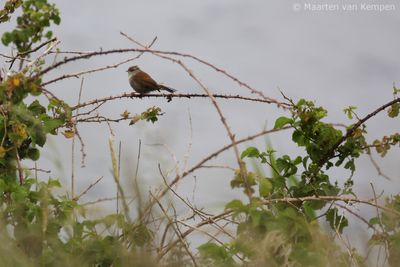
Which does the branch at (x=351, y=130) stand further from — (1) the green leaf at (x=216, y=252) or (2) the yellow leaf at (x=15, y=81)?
(2) the yellow leaf at (x=15, y=81)

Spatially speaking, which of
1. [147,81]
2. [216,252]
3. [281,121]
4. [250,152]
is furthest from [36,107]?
[147,81]

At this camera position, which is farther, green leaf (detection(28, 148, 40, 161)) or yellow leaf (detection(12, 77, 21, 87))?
green leaf (detection(28, 148, 40, 161))

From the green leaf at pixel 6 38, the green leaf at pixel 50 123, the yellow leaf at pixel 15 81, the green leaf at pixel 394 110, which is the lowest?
the yellow leaf at pixel 15 81

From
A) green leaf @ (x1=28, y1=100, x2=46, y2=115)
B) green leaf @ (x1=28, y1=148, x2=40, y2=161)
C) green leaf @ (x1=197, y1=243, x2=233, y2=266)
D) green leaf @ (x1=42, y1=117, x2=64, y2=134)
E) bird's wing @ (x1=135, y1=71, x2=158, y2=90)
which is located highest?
bird's wing @ (x1=135, y1=71, x2=158, y2=90)

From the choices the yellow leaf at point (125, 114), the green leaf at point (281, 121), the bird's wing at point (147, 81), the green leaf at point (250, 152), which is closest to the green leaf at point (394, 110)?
the green leaf at point (281, 121)

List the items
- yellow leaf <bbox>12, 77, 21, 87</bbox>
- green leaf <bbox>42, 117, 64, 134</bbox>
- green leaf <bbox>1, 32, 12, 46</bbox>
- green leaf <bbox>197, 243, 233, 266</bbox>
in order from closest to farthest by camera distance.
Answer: green leaf <bbox>197, 243, 233, 266</bbox> → yellow leaf <bbox>12, 77, 21, 87</bbox> → green leaf <bbox>1, 32, 12, 46</bbox> → green leaf <bbox>42, 117, 64, 134</bbox>

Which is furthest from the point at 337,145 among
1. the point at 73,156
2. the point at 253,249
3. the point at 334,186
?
the point at 253,249

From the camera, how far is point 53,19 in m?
3.71

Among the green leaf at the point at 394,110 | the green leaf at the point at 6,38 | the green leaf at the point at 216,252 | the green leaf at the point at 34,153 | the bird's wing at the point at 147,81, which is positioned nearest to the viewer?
the green leaf at the point at 216,252

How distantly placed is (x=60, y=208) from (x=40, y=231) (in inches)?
10.0

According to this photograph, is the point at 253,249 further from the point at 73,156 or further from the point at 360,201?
the point at 73,156

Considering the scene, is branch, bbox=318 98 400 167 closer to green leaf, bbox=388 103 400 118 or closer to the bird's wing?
green leaf, bbox=388 103 400 118

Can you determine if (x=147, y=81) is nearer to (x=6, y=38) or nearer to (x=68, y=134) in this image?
(x=68, y=134)

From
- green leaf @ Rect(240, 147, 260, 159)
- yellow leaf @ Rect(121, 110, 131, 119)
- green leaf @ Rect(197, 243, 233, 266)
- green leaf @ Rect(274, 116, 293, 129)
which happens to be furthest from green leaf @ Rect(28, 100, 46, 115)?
green leaf @ Rect(197, 243, 233, 266)
